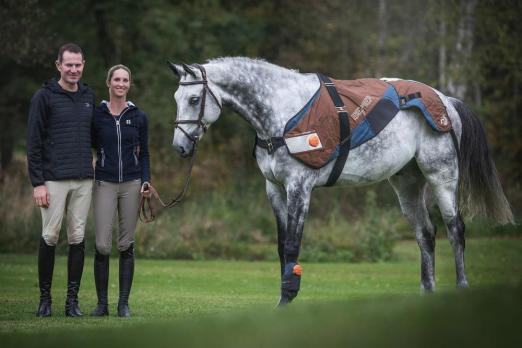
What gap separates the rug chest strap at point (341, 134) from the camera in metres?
7.30

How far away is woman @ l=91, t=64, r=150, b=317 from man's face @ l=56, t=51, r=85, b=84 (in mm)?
268

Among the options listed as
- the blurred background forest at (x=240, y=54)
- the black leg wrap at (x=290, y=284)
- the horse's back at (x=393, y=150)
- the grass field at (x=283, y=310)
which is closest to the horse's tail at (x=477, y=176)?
the horse's back at (x=393, y=150)

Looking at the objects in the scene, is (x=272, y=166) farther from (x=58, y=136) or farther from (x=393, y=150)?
(x=58, y=136)

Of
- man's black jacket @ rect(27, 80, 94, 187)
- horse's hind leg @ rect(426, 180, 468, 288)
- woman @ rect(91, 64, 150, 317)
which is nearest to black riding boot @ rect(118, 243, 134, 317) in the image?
woman @ rect(91, 64, 150, 317)

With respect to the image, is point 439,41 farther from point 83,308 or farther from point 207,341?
point 207,341

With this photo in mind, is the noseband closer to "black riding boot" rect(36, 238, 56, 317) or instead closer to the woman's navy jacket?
the woman's navy jacket

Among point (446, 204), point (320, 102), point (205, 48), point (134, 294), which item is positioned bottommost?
point (134, 294)

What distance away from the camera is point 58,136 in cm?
666

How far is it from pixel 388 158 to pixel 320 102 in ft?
3.19

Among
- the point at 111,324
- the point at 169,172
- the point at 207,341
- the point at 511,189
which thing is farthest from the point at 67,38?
the point at 207,341

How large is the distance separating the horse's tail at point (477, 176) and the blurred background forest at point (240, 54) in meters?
6.28

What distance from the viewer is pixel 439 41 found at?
21.6m

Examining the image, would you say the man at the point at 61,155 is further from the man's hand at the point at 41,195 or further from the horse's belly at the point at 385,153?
the horse's belly at the point at 385,153

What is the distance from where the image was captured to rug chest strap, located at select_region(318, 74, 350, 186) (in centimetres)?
730
